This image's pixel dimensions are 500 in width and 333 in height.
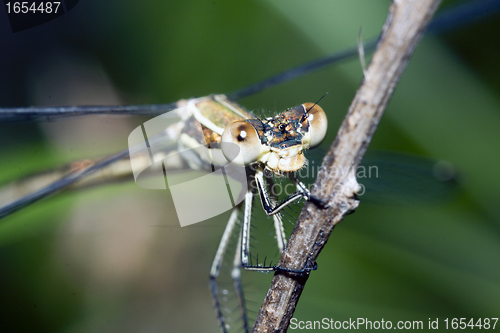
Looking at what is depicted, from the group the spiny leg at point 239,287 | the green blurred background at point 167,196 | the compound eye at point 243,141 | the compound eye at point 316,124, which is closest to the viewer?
the compound eye at point 243,141

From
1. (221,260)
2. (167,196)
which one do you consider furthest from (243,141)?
(167,196)

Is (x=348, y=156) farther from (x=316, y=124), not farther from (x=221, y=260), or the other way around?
(x=221, y=260)

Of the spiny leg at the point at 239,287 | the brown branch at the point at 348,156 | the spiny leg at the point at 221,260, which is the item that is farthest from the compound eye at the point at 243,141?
the spiny leg at the point at 239,287

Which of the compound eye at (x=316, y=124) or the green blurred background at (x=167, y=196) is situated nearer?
the compound eye at (x=316, y=124)

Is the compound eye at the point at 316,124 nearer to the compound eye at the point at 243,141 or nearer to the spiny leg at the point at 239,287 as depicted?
the compound eye at the point at 243,141

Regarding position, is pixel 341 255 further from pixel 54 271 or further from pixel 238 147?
pixel 54 271

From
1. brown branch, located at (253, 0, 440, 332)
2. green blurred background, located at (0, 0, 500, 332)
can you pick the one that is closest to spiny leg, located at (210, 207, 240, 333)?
green blurred background, located at (0, 0, 500, 332)
